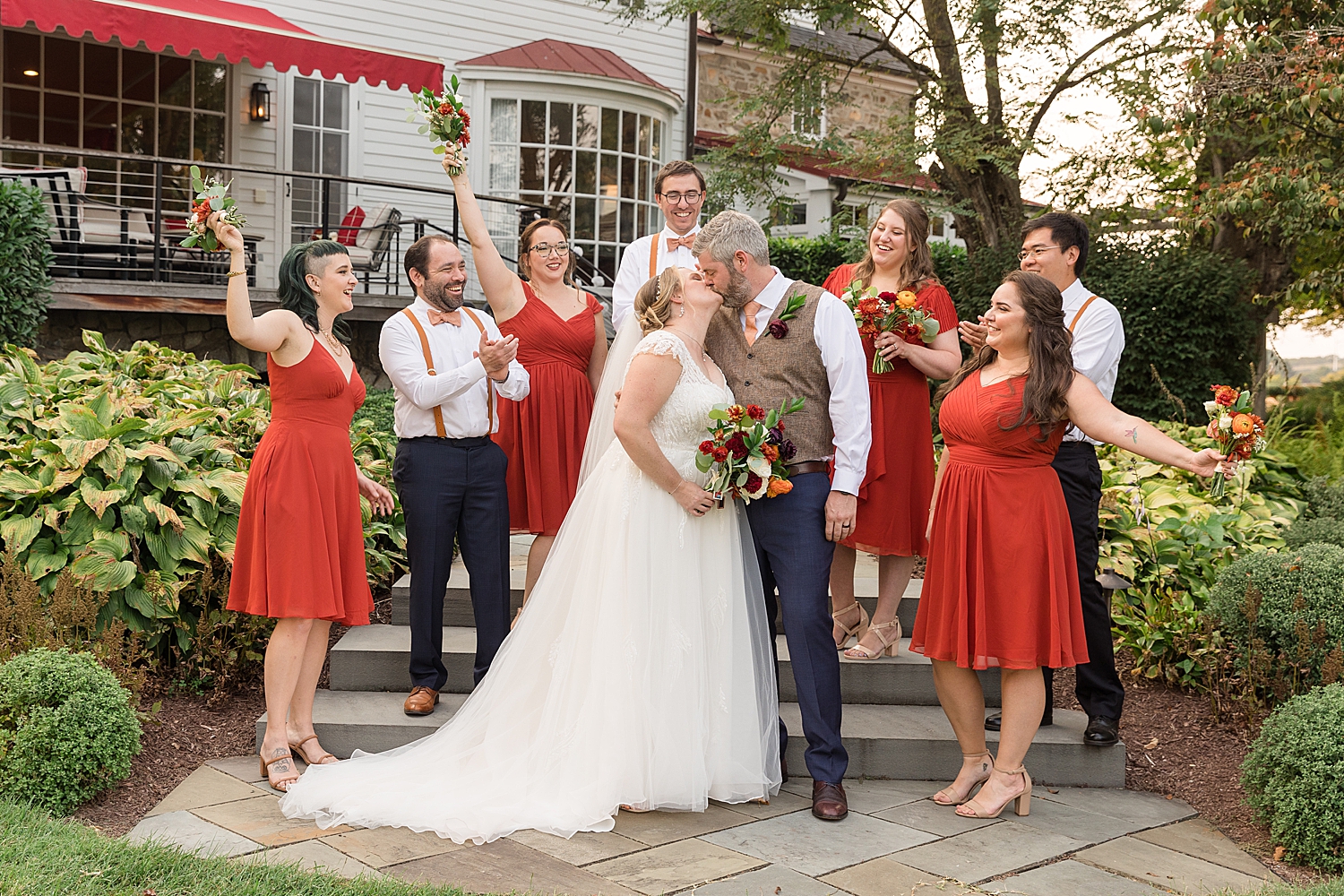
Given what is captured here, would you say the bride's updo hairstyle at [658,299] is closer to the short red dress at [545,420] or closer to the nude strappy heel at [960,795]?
the short red dress at [545,420]

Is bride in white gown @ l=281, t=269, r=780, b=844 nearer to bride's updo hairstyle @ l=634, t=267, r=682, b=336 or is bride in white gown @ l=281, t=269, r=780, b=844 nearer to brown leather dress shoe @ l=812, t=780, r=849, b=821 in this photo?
bride's updo hairstyle @ l=634, t=267, r=682, b=336

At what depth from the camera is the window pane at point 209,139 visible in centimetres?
1342

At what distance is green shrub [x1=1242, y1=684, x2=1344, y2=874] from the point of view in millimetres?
3752

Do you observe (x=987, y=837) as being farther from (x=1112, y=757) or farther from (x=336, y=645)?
(x=336, y=645)

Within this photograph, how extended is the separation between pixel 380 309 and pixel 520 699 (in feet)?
26.1

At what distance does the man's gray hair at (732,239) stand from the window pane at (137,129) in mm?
11396

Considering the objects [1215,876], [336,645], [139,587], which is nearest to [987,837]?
[1215,876]

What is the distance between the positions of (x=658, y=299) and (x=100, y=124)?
11.5m

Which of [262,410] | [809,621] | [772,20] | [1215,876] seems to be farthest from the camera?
[772,20]

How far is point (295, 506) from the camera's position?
4.09 m

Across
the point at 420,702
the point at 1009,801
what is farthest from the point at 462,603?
the point at 1009,801

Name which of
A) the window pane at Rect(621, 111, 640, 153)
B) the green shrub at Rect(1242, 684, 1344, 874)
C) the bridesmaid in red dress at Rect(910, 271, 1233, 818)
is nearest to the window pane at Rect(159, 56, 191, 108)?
the window pane at Rect(621, 111, 640, 153)

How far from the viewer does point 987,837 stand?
3891 mm

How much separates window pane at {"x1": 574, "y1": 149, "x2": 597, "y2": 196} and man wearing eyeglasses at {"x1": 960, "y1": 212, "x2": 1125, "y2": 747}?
36.1 ft
